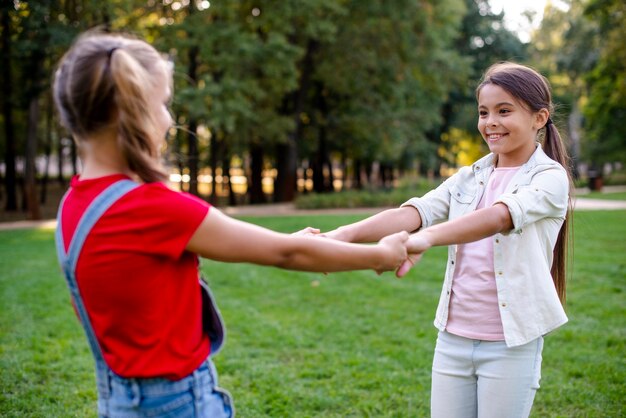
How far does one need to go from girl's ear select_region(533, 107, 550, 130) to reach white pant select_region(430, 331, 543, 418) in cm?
87

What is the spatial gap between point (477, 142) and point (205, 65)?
28402mm

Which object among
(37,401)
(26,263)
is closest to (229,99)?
(26,263)

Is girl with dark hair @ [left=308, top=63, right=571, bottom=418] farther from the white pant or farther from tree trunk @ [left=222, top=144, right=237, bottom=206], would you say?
tree trunk @ [left=222, top=144, right=237, bottom=206]

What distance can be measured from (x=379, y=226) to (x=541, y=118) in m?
0.81

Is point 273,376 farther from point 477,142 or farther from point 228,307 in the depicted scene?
point 477,142

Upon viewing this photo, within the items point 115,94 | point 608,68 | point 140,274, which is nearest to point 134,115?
point 115,94

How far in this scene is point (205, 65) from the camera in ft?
72.0

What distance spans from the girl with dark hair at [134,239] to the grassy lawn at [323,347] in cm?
290

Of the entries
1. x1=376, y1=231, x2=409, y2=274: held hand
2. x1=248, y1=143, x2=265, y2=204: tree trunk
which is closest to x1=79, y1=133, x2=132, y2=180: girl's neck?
x1=376, y1=231, x2=409, y2=274: held hand

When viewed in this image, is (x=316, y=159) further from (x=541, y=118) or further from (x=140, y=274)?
(x=140, y=274)

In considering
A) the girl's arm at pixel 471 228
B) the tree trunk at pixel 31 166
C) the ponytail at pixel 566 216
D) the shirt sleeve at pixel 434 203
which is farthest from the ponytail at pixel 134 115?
the tree trunk at pixel 31 166

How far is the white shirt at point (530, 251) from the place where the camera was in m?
2.40

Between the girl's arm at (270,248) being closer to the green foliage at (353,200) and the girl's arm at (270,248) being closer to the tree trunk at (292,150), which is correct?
the green foliage at (353,200)

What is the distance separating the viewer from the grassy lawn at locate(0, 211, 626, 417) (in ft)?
15.3
